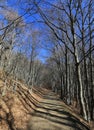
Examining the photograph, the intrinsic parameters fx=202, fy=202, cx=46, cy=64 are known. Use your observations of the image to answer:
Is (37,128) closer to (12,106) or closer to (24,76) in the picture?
(12,106)

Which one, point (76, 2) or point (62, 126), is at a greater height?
point (76, 2)

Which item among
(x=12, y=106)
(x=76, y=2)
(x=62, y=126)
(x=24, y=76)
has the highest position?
(x=76, y=2)

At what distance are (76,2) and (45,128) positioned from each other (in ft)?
30.5

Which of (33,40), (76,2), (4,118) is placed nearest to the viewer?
(4,118)

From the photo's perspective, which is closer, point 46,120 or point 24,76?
point 46,120

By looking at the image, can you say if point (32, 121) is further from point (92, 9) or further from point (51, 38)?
point (51, 38)

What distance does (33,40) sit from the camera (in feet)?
109

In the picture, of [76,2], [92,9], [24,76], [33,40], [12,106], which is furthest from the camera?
[24,76]

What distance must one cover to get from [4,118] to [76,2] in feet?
31.6

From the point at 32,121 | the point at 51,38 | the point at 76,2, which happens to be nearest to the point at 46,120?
the point at 32,121

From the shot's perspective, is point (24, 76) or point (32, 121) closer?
point (32, 121)

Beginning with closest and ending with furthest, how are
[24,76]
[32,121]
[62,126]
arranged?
[62,126]
[32,121]
[24,76]

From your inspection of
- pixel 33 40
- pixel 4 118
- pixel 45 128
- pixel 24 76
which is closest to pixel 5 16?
pixel 4 118

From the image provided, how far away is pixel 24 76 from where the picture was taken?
171ft
